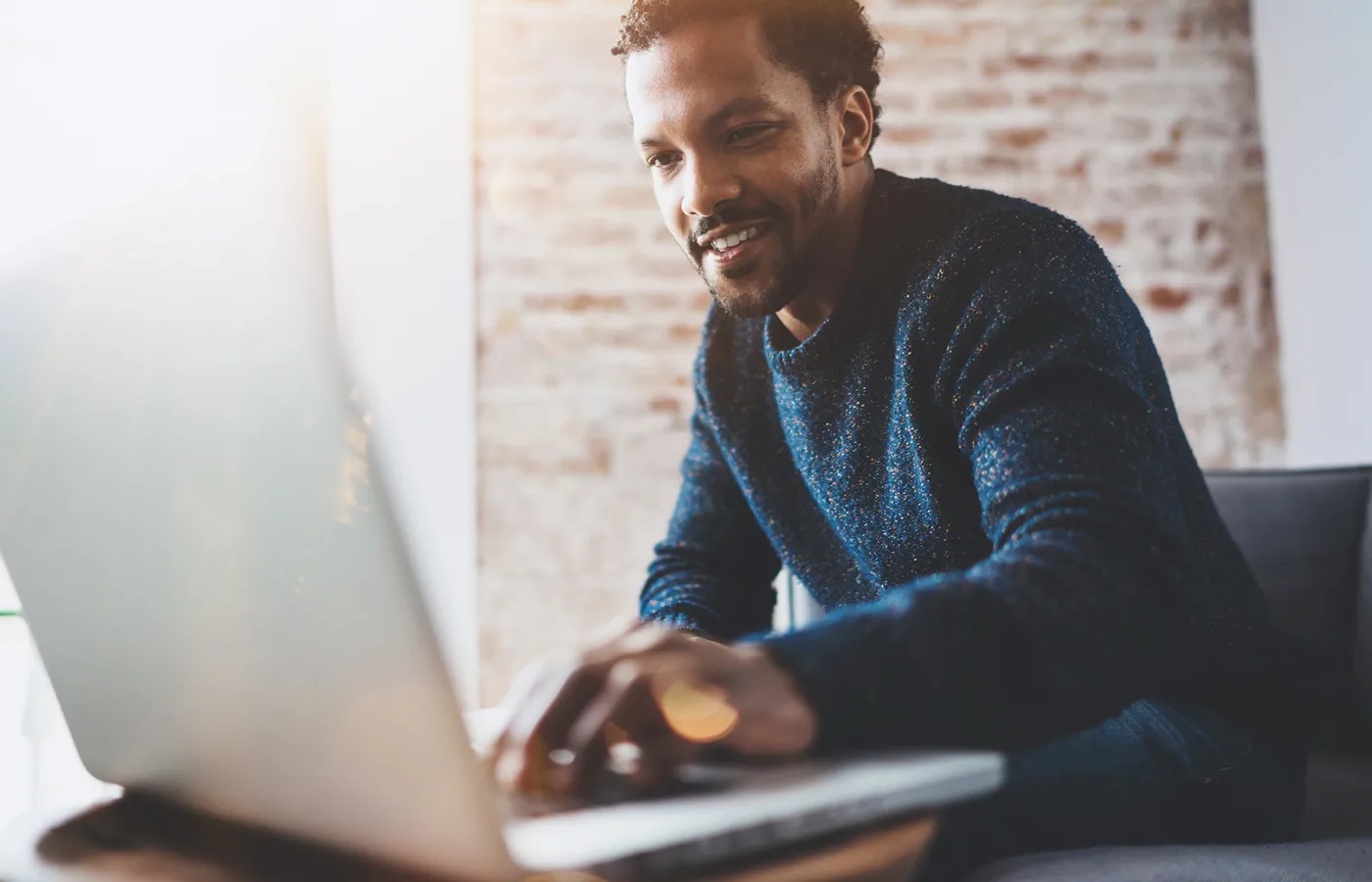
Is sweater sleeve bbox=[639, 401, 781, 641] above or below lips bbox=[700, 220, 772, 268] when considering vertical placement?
below

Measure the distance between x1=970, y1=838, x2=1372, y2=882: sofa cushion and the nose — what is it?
683 mm

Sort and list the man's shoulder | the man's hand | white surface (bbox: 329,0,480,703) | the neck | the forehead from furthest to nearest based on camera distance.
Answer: white surface (bbox: 329,0,480,703), the neck, the forehead, the man's shoulder, the man's hand

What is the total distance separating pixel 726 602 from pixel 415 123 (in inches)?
52.9

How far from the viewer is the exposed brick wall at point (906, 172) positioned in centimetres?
201

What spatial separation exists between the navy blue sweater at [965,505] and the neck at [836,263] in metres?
0.03

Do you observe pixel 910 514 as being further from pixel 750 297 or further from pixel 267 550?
pixel 267 550

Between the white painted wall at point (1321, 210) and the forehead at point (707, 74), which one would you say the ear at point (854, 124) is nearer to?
the forehead at point (707, 74)

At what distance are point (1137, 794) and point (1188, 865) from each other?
0.32 feet

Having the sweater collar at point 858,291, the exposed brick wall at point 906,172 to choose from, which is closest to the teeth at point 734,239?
the sweater collar at point 858,291

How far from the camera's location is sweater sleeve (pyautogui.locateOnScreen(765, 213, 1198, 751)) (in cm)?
50

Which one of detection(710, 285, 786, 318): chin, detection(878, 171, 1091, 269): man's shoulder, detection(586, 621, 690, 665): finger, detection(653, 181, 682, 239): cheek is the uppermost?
detection(653, 181, 682, 239): cheek

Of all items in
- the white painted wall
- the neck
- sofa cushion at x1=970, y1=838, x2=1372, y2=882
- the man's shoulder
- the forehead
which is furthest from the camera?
the white painted wall

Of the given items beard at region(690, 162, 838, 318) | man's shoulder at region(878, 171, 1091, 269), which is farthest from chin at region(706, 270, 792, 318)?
man's shoulder at region(878, 171, 1091, 269)

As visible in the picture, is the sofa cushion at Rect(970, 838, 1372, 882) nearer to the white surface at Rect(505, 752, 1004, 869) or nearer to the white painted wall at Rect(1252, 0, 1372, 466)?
the white surface at Rect(505, 752, 1004, 869)
